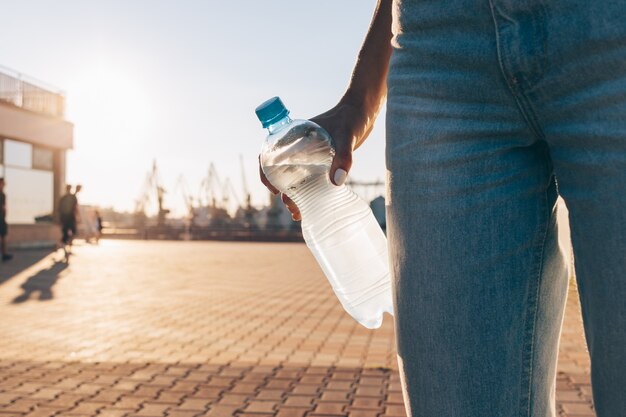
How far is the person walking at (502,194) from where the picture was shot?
1071 mm

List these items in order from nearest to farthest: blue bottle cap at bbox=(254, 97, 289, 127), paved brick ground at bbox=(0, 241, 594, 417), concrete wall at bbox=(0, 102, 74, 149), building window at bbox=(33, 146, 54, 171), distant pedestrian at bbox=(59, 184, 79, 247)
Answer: blue bottle cap at bbox=(254, 97, 289, 127) < paved brick ground at bbox=(0, 241, 594, 417) < distant pedestrian at bbox=(59, 184, 79, 247) < concrete wall at bbox=(0, 102, 74, 149) < building window at bbox=(33, 146, 54, 171)

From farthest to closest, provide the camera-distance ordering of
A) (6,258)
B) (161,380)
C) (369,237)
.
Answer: (6,258), (161,380), (369,237)

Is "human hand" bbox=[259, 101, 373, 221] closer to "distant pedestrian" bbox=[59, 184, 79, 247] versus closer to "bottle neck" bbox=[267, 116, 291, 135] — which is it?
"bottle neck" bbox=[267, 116, 291, 135]

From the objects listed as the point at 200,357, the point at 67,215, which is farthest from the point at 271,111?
the point at 67,215

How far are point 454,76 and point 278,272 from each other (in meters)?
13.5

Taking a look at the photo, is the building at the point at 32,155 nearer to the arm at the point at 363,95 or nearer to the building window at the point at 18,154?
the building window at the point at 18,154

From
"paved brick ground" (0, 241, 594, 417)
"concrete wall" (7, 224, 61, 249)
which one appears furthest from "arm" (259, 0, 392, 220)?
"concrete wall" (7, 224, 61, 249)

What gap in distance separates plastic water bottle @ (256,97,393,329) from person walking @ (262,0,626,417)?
359mm

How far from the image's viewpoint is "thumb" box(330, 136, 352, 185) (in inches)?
58.9

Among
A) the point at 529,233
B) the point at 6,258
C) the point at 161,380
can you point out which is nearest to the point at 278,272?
the point at 6,258

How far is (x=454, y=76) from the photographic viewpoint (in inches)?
47.0

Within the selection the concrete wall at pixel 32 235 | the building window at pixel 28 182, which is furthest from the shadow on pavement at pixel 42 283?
the building window at pixel 28 182

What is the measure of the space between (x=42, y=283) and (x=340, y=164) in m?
11.0

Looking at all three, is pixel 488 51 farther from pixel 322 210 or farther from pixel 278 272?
pixel 278 272
